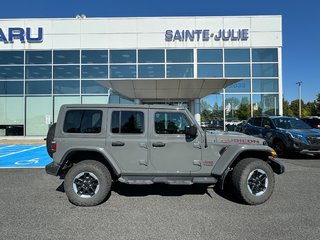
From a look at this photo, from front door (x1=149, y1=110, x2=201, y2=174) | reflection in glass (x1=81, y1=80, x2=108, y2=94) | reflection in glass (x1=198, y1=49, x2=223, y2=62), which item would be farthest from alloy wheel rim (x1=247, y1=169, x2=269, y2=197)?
reflection in glass (x1=81, y1=80, x2=108, y2=94)

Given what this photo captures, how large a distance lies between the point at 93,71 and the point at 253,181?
53.9 ft

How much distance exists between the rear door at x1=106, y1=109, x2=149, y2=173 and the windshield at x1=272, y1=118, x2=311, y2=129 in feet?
25.6

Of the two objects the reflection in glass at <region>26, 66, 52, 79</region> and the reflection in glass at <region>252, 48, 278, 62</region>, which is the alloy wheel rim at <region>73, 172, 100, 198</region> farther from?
the reflection in glass at <region>252, 48, 278, 62</region>

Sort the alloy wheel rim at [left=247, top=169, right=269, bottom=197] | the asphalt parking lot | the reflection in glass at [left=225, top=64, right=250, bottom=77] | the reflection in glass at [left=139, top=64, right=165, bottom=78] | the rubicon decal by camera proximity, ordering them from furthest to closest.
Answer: the reflection in glass at [left=225, top=64, right=250, bottom=77], the reflection in glass at [left=139, top=64, right=165, bottom=78], the rubicon decal, the alloy wheel rim at [left=247, top=169, right=269, bottom=197], the asphalt parking lot

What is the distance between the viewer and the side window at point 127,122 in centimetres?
494

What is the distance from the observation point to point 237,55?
1889cm

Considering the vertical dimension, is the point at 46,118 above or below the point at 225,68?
below

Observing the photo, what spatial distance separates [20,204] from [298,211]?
5203 mm

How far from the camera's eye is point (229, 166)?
190 inches

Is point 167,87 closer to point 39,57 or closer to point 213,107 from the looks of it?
point 213,107

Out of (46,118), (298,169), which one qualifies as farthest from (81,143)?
(46,118)

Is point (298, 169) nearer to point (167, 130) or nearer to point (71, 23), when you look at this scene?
point (167, 130)

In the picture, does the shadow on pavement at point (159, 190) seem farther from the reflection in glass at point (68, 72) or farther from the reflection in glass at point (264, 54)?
the reflection in glass at point (264, 54)

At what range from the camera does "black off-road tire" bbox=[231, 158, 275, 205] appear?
4.73 m
